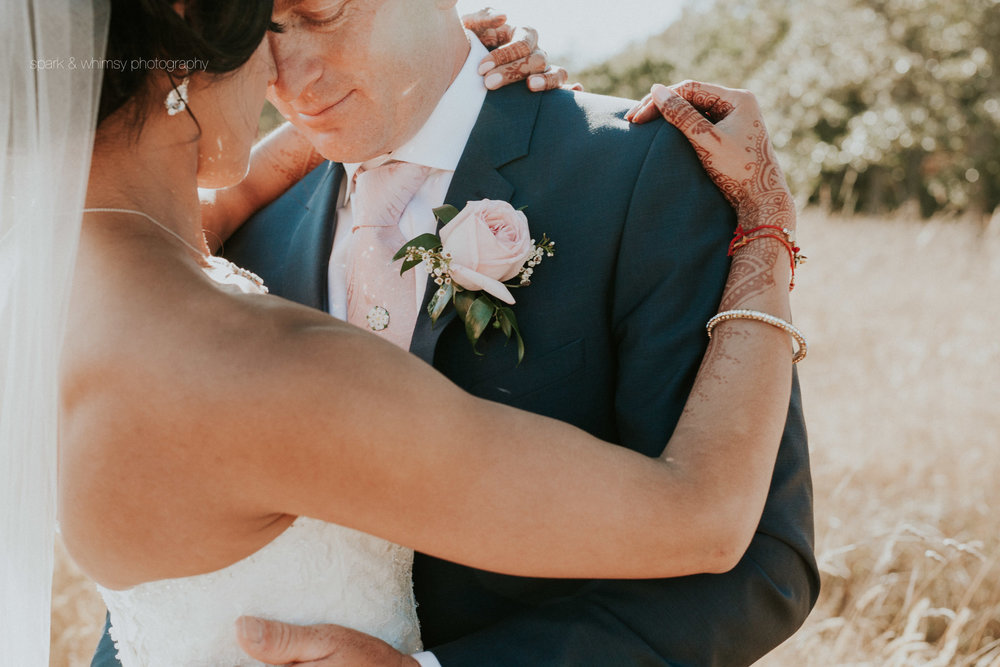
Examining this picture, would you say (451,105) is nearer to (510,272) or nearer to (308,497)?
(510,272)

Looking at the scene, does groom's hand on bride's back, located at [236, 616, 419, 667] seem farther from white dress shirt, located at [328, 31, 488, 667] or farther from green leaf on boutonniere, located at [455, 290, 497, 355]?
white dress shirt, located at [328, 31, 488, 667]

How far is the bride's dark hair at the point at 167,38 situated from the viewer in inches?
61.1

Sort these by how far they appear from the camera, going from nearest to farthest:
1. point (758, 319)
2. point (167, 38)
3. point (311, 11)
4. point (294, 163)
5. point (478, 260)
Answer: point (167, 38) < point (758, 319) < point (478, 260) < point (311, 11) < point (294, 163)

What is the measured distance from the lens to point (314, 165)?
293 cm

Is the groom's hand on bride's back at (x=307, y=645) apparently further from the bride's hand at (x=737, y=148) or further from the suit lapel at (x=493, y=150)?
the bride's hand at (x=737, y=148)

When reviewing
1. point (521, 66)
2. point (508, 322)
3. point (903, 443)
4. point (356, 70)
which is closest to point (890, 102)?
point (903, 443)

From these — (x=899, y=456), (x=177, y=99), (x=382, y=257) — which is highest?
(x=177, y=99)

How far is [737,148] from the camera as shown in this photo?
215cm

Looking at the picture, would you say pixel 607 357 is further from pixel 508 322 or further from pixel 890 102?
pixel 890 102

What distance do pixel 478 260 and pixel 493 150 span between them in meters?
0.44

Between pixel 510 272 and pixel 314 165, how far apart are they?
106 cm

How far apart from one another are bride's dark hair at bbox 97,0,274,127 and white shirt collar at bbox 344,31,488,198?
2.92 ft

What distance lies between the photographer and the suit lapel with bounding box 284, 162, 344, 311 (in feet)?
8.34

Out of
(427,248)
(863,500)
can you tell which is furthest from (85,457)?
(863,500)
